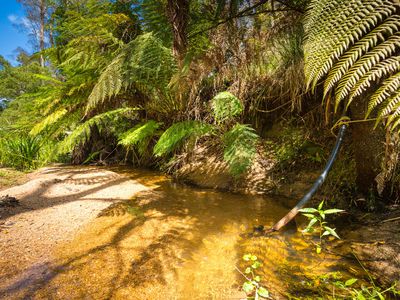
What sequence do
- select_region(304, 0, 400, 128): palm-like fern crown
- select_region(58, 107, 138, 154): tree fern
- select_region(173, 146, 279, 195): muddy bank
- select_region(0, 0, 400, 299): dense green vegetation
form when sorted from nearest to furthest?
select_region(304, 0, 400, 128): palm-like fern crown, select_region(0, 0, 400, 299): dense green vegetation, select_region(173, 146, 279, 195): muddy bank, select_region(58, 107, 138, 154): tree fern

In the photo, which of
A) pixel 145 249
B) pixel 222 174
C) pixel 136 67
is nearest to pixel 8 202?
pixel 145 249

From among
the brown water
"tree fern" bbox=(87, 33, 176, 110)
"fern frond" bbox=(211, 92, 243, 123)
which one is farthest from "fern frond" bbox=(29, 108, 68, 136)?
"fern frond" bbox=(211, 92, 243, 123)

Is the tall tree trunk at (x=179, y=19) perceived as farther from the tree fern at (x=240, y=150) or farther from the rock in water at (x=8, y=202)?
the rock in water at (x=8, y=202)

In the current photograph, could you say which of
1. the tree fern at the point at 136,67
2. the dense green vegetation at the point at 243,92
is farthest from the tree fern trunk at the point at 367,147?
the tree fern at the point at 136,67

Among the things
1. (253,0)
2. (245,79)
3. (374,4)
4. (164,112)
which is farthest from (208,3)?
(374,4)

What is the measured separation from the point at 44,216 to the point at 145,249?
0.95 meters

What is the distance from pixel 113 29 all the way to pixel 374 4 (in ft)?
11.7

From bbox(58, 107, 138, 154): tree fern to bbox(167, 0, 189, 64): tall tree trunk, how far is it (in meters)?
1.35

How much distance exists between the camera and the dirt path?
3.52ft

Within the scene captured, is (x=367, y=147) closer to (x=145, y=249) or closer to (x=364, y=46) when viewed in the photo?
(x=364, y=46)

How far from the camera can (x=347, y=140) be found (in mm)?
1839

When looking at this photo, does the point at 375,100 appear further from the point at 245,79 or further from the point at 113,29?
the point at 113,29

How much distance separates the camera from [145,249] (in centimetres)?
127

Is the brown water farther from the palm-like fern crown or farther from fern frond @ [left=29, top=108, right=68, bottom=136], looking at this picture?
fern frond @ [left=29, top=108, right=68, bottom=136]
